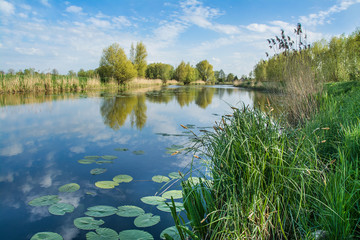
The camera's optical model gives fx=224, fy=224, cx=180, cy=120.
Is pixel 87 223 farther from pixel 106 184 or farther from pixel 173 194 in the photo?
pixel 173 194

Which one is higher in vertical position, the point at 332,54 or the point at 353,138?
the point at 332,54

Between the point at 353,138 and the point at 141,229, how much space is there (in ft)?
8.37

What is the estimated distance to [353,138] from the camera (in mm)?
2568

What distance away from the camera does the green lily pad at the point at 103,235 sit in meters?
2.04

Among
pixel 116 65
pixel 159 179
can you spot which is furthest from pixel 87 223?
pixel 116 65

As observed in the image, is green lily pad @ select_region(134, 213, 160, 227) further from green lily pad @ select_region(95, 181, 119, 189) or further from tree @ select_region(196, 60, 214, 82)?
tree @ select_region(196, 60, 214, 82)

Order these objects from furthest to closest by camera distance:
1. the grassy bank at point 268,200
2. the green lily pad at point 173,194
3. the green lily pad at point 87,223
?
1. the green lily pad at point 173,194
2. the green lily pad at point 87,223
3. the grassy bank at point 268,200

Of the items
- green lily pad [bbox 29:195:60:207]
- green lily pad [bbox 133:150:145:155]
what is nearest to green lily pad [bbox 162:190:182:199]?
green lily pad [bbox 29:195:60:207]

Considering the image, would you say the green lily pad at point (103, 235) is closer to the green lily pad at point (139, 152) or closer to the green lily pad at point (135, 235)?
the green lily pad at point (135, 235)

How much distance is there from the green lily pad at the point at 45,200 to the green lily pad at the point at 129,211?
0.84 m

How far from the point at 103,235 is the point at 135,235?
30cm

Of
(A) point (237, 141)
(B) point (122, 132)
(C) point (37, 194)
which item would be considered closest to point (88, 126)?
(B) point (122, 132)

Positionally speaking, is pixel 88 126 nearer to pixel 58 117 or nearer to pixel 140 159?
pixel 58 117

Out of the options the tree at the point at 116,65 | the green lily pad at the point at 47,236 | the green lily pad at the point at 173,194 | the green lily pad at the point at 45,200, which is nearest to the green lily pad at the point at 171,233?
the green lily pad at the point at 173,194
